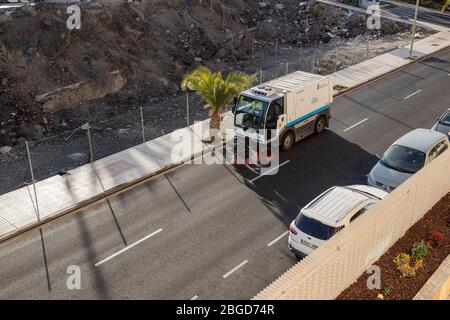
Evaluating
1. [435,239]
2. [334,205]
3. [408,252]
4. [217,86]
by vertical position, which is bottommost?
[408,252]

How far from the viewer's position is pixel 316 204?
1573 centimetres

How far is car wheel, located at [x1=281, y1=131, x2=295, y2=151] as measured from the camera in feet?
75.2

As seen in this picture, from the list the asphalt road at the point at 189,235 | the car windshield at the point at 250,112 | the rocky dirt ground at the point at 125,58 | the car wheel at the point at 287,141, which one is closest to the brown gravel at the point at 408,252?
the asphalt road at the point at 189,235

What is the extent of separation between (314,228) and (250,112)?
8364 mm

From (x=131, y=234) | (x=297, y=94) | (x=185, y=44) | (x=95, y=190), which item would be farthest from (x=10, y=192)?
(x=185, y=44)

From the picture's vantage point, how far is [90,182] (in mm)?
20797

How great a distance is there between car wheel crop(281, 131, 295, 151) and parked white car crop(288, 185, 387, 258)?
6874mm

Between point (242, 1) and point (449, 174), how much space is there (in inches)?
1255

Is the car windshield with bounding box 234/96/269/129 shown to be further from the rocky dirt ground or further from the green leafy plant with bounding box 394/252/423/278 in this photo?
the green leafy plant with bounding box 394/252/423/278

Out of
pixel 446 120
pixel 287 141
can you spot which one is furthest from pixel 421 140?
pixel 287 141

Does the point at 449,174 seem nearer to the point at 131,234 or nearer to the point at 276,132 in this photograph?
the point at 276,132

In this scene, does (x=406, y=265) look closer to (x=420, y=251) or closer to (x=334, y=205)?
(x=420, y=251)

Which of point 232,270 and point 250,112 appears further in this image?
point 250,112

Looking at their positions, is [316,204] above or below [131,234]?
above
